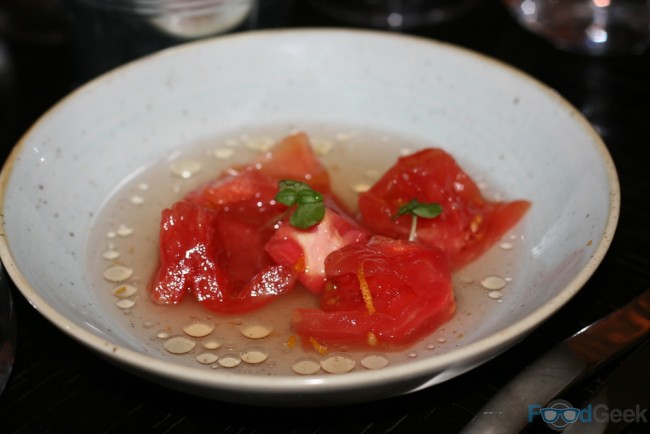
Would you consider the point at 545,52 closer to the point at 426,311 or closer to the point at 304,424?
the point at 426,311

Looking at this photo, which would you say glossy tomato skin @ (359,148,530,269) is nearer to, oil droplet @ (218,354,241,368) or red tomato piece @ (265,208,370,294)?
red tomato piece @ (265,208,370,294)

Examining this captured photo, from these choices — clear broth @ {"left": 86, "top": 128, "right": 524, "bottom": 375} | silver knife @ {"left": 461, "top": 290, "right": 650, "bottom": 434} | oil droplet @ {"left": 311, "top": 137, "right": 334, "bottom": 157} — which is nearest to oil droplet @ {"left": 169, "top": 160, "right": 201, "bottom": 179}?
clear broth @ {"left": 86, "top": 128, "right": 524, "bottom": 375}

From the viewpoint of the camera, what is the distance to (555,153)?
1333 millimetres

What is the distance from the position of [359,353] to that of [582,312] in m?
0.37

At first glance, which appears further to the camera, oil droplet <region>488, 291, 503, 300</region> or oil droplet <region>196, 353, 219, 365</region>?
oil droplet <region>488, 291, 503, 300</region>

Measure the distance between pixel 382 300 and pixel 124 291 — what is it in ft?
1.29

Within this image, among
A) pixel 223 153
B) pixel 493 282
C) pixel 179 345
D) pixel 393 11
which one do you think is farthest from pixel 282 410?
pixel 393 11

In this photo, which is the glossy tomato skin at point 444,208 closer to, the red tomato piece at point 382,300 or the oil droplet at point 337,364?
the red tomato piece at point 382,300

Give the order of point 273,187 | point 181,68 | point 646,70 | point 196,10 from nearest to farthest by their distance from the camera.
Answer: point 273,187 < point 181,68 < point 196,10 < point 646,70

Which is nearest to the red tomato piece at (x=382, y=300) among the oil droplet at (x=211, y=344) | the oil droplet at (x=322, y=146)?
the oil droplet at (x=211, y=344)

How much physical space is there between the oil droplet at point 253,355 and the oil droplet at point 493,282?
35 centimetres

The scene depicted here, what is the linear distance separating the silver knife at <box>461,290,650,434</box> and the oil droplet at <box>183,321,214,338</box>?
1.25 ft

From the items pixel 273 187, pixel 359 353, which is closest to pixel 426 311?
pixel 359 353

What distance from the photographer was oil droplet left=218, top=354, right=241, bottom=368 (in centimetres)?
105
